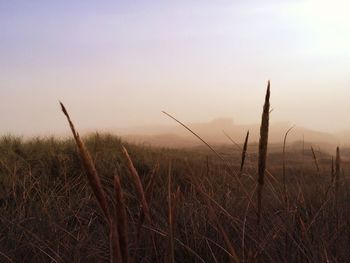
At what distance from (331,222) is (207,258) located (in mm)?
914

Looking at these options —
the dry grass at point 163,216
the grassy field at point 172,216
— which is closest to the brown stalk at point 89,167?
the dry grass at point 163,216

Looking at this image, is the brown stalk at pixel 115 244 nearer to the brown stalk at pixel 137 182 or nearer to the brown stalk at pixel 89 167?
the brown stalk at pixel 89 167

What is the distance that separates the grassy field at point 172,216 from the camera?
2121mm

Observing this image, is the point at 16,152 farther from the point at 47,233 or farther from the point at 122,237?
the point at 122,237

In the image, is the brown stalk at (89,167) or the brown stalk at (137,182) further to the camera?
the brown stalk at (137,182)

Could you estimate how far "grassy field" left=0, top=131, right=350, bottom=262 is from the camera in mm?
2121

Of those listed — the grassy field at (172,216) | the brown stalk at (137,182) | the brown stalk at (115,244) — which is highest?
the brown stalk at (137,182)

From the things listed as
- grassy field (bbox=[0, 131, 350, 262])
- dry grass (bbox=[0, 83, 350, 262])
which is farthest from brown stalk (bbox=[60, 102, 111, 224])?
grassy field (bbox=[0, 131, 350, 262])

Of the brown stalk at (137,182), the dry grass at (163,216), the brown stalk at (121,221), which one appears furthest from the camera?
the dry grass at (163,216)

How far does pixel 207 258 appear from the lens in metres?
2.64

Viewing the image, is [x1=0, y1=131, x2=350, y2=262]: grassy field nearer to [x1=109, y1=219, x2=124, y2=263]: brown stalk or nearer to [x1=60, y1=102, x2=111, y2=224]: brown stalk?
[x1=109, y1=219, x2=124, y2=263]: brown stalk

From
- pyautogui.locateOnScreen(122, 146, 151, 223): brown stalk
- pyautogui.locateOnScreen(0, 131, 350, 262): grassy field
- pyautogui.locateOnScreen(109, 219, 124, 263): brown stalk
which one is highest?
pyautogui.locateOnScreen(122, 146, 151, 223): brown stalk

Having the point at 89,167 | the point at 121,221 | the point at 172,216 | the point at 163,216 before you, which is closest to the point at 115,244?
the point at 121,221

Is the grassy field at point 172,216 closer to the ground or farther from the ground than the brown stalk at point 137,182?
closer to the ground
